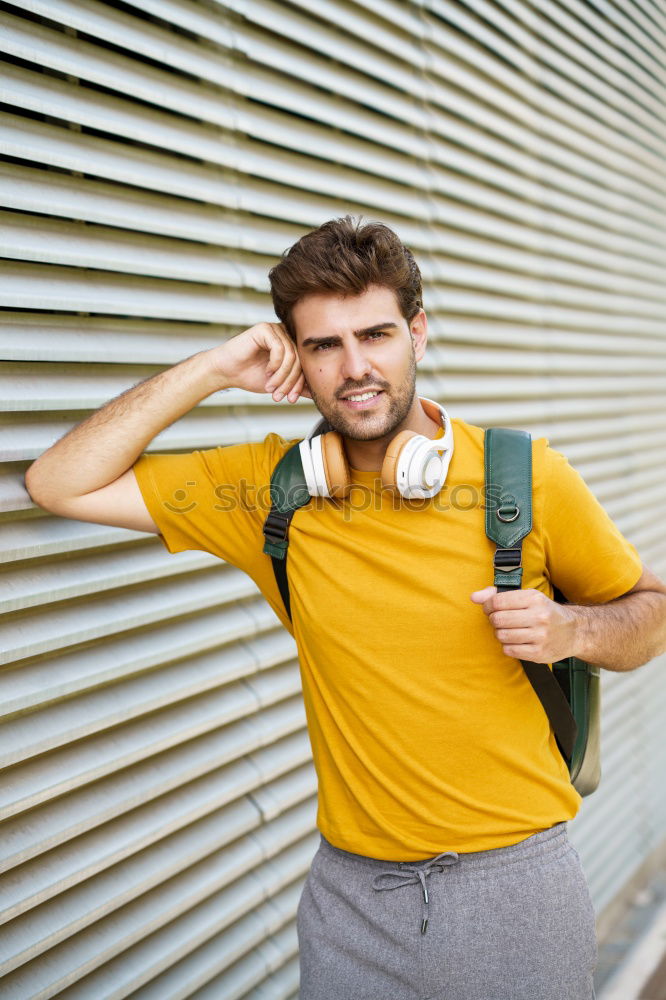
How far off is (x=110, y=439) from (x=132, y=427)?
0.06 metres

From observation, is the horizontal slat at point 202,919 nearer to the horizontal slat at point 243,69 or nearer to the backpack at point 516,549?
the backpack at point 516,549

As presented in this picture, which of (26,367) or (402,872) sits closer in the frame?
(402,872)

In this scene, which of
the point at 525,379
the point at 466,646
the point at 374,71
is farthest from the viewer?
the point at 525,379

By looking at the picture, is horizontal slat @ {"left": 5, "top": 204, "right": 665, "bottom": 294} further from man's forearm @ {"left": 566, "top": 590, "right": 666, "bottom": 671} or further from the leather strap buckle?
man's forearm @ {"left": 566, "top": 590, "right": 666, "bottom": 671}

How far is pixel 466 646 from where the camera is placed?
2082 millimetres

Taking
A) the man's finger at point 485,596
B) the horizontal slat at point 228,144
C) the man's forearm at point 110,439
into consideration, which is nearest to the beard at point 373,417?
the man's forearm at point 110,439

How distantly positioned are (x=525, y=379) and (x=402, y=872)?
121 inches

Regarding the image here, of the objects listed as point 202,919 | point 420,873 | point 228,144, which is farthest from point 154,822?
point 228,144

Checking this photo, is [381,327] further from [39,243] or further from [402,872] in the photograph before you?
[402,872]

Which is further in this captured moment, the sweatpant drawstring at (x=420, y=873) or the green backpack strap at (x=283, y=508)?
the green backpack strap at (x=283, y=508)

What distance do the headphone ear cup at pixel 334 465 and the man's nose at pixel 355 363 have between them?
152 millimetres

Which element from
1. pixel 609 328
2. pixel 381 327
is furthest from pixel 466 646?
pixel 609 328

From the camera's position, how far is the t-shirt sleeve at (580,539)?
2.08m

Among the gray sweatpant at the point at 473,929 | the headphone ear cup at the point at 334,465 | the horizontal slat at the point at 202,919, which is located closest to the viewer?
the gray sweatpant at the point at 473,929
